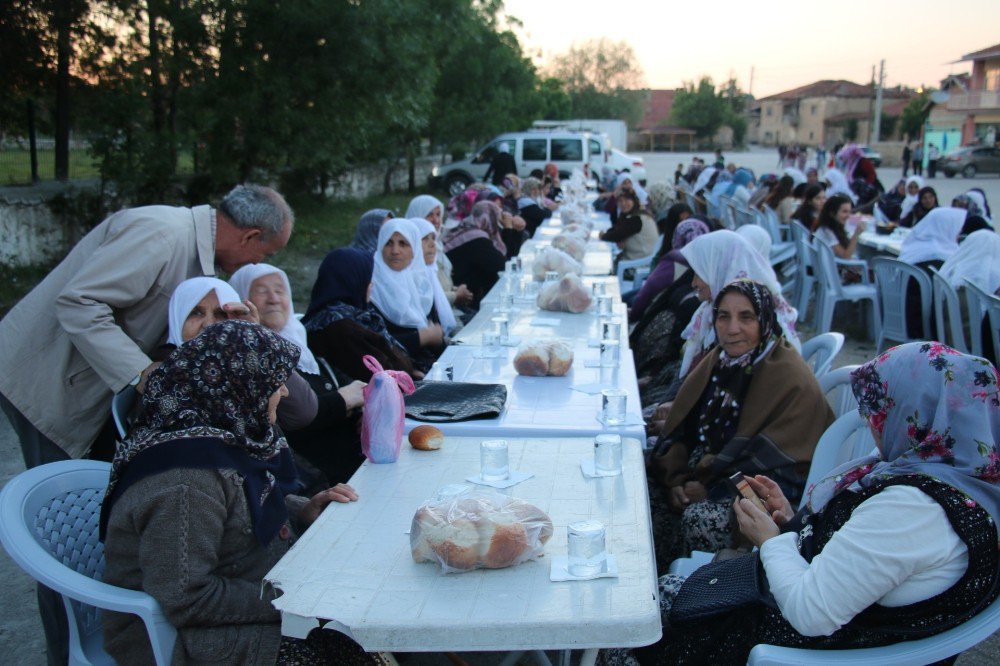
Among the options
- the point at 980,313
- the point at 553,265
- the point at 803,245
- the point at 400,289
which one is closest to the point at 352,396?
the point at 400,289

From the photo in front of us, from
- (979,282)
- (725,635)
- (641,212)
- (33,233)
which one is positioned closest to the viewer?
(725,635)

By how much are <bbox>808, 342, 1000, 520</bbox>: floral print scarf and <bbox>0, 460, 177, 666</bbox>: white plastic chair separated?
1.67 meters

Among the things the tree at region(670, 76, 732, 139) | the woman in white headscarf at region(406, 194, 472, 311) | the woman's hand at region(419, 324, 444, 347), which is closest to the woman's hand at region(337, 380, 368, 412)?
the woman's hand at region(419, 324, 444, 347)

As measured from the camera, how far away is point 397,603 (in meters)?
1.71

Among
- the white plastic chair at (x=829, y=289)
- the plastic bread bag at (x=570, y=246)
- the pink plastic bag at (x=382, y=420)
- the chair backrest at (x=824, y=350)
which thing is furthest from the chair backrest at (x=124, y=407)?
the white plastic chair at (x=829, y=289)

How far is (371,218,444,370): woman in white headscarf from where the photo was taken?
4789 mm

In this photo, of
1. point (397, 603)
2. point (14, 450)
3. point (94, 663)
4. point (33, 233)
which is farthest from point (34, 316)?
point (33, 233)

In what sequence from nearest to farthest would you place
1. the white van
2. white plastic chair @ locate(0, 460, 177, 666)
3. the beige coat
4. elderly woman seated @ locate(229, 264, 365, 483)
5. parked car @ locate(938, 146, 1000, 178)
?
white plastic chair @ locate(0, 460, 177, 666), the beige coat, elderly woman seated @ locate(229, 264, 365, 483), the white van, parked car @ locate(938, 146, 1000, 178)

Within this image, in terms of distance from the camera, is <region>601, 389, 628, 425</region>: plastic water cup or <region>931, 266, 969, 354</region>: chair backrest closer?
<region>601, 389, 628, 425</region>: plastic water cup

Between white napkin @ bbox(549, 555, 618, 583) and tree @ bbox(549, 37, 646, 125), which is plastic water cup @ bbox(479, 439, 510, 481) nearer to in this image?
white napkin @ bbox(549, 555, 618, 583)

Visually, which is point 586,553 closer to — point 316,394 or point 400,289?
point 316,394

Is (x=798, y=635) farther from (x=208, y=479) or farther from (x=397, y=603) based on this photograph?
(x=208, y=479)

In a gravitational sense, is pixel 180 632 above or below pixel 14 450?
above

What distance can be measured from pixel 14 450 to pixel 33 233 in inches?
161
